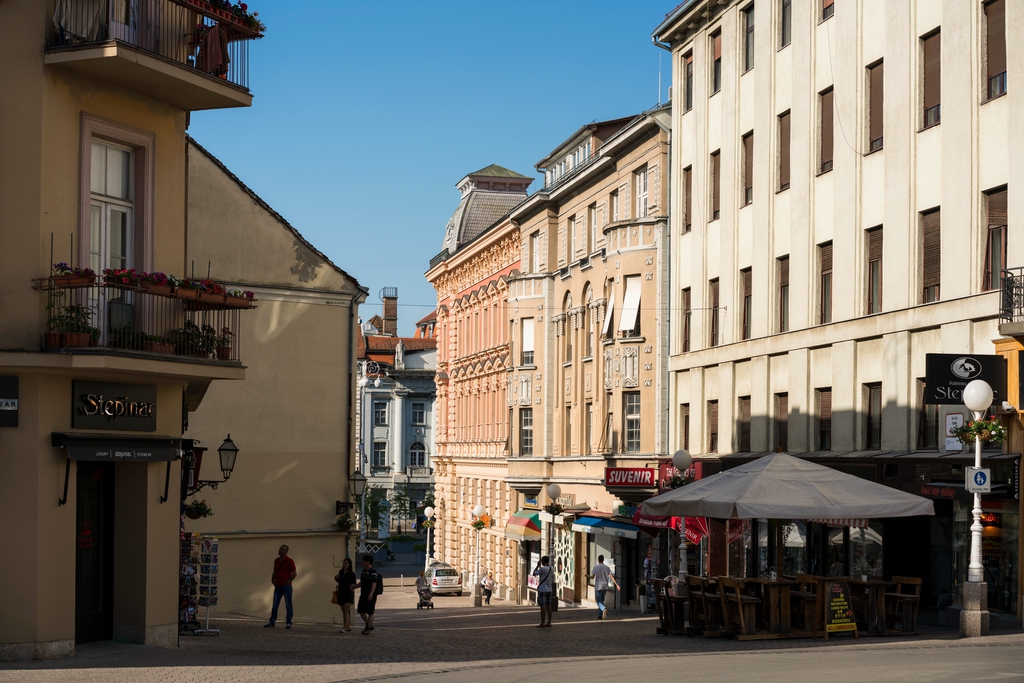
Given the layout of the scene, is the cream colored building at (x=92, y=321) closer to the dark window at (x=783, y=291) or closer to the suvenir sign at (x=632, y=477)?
the dark window at (x=783, y=291)

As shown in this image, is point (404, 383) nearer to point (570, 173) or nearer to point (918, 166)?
point (570, 173)

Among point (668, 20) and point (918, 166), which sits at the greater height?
point (668, 20)

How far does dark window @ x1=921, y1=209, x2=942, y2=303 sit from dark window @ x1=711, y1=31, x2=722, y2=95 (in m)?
12.2

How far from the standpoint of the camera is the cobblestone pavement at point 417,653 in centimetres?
1565

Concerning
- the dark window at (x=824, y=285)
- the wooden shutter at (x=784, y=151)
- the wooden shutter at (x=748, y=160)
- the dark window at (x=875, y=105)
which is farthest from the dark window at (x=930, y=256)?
the wooden shutter at (x=748, y=160)

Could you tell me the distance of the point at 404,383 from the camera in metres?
111

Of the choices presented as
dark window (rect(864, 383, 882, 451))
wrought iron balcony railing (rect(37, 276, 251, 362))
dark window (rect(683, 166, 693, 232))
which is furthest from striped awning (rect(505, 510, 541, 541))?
wrought iron balcony railing (rect(37, 276, 251, 362))

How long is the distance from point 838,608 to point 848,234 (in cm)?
1148

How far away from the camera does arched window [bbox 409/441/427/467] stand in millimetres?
110938

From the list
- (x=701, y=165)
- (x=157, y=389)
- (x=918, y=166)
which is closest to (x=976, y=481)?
(x=918, y=166)

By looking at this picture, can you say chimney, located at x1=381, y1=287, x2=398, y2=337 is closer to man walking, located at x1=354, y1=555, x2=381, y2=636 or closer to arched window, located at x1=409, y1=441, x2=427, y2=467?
arched window, located at x1=409, y1=441, x2=427, y2=467

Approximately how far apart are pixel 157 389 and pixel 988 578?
49.2ft

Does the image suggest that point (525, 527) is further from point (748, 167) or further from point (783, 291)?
point (783, 291)

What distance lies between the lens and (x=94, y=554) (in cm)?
1811
